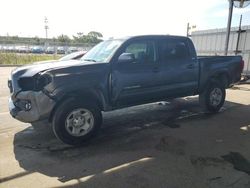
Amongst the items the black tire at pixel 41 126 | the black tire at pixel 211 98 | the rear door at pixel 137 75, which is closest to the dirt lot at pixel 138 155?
the black tire at pixel 41 126

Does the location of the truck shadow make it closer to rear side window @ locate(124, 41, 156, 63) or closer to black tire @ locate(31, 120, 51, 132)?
black tire @ locate(31, 120, 51, 132)

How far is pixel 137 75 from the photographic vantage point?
5531mm

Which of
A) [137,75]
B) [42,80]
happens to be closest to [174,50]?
[137,75]

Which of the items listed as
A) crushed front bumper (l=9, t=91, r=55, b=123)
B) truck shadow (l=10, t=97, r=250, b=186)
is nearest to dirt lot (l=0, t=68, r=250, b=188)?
truck shadow (l=10, t=97, r=250, b=186)

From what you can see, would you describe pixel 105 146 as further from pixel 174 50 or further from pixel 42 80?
pixel 174 50

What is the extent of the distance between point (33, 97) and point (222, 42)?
12452 millimetres

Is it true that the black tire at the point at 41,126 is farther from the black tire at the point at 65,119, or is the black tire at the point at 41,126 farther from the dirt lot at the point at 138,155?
the black tire at the point at 65,119

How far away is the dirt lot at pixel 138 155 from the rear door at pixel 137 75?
73 centimetres

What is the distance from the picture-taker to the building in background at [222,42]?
43.8 ft

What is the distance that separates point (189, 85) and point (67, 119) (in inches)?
128

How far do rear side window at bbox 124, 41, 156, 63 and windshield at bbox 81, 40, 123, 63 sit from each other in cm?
28

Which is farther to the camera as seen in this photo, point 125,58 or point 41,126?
point 41,126

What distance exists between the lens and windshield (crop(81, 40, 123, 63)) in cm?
542

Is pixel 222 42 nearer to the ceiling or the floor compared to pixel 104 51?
nearer to the ceiling
